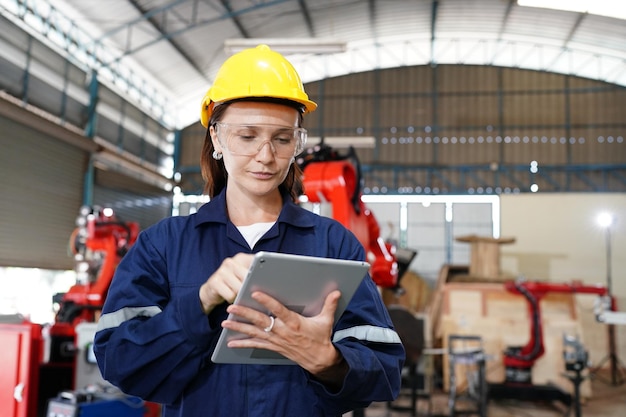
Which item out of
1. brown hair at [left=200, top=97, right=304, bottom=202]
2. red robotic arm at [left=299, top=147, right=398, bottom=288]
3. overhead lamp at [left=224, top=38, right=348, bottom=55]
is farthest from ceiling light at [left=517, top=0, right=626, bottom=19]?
brown hair at [left=200, top=97, right=304, bottom=202]

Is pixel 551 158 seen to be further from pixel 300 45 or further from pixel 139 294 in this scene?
pixel 139 294

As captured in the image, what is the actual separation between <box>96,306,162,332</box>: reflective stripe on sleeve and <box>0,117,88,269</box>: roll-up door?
10.9 meters

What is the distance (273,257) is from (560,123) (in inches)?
780

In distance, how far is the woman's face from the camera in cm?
161

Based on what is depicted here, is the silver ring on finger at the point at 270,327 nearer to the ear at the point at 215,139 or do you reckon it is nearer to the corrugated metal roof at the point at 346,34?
the ear at the point at 215,139

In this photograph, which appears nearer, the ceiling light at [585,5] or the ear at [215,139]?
the ear at [215,139]

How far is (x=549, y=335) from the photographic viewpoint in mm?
10359

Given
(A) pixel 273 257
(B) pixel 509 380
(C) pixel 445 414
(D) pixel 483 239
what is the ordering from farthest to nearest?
1. (D) pixel 483 239
2. (B) pixel 509 380
3. (C) pixel 445 414
4. (A) pixel 273 257

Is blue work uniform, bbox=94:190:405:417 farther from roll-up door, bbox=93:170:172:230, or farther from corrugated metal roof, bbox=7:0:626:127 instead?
roll-up door, bbox=93:170:172:230

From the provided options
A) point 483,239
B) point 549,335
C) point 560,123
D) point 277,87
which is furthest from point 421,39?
point 277,87

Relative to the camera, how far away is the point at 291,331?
1.28 metres

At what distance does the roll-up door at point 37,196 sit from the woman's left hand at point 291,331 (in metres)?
11.3

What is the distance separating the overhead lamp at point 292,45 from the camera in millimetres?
7316

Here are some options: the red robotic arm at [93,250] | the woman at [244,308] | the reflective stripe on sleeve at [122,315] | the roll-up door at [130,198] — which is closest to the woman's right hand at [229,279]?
the woman at [244,308]
